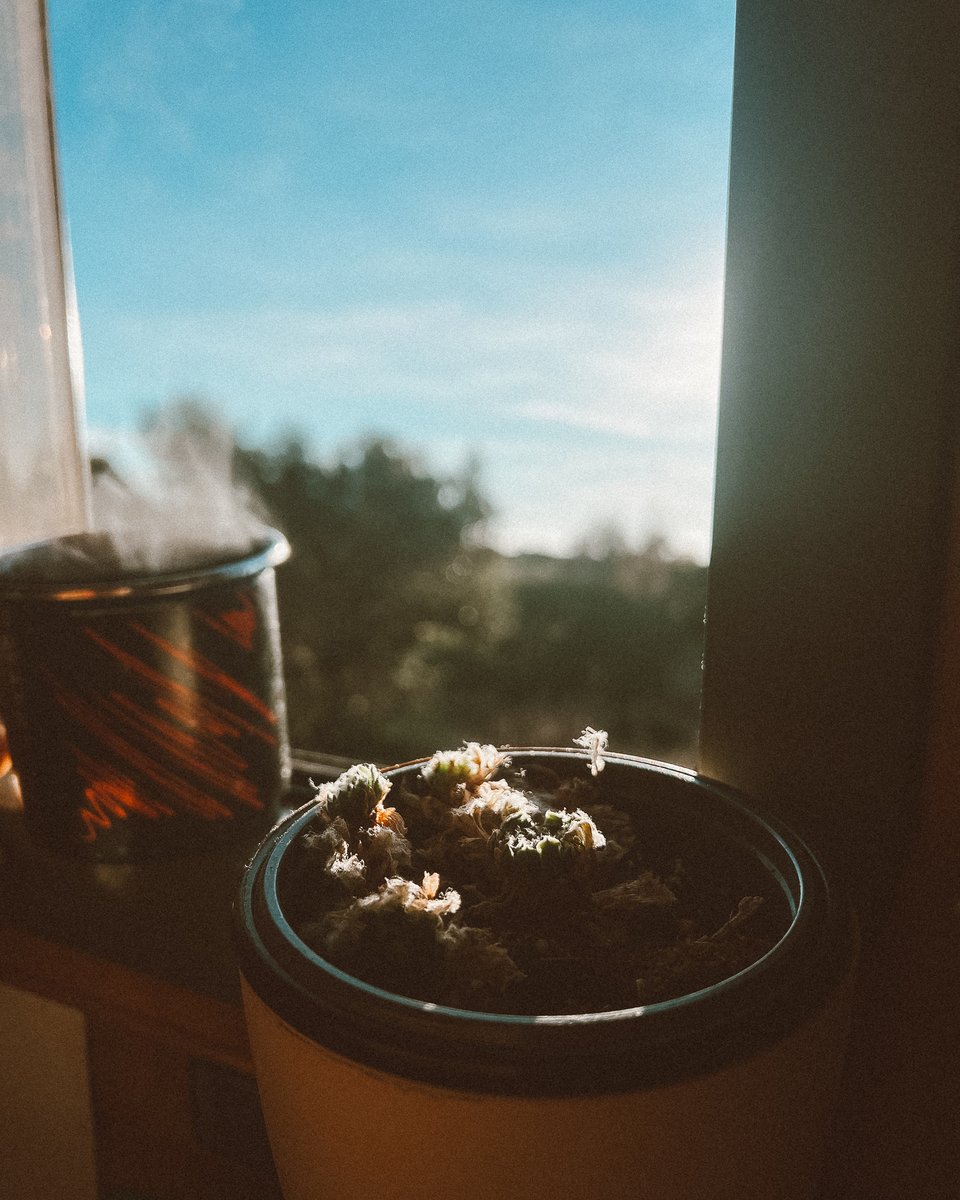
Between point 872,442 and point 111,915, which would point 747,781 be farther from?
point 111,915

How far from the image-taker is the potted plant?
16.5 inches

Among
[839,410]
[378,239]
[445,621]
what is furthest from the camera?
[445,621]

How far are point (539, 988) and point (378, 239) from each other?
2377mm

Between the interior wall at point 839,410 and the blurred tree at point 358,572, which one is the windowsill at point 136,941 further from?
the blurred tree at point 358,572

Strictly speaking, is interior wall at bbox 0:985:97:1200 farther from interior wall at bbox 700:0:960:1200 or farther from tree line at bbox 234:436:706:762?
tree line at bbox 234:436:706:762

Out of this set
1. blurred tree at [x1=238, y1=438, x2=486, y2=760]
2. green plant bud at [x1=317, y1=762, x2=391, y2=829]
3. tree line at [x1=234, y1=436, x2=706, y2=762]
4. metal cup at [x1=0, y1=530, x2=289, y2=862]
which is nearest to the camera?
green plant bud at [x1=317, y1=762, x2=391, y2=829]

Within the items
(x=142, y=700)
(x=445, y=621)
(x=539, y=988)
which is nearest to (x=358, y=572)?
(x=445, y=621)

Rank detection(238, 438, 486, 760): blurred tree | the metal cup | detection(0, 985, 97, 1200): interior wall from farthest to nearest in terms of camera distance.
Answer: detection(238, 438, 486, 760): blurred tree → detection(0, 985, 97, 1200): interior wall → the metal cup

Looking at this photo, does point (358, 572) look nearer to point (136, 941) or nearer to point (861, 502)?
point (136, 941)

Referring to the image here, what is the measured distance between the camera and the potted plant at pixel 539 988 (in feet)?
1.37

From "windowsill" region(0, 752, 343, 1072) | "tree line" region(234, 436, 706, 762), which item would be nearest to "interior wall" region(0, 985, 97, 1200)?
"windowsill" region(0, 752, 343, 1072)

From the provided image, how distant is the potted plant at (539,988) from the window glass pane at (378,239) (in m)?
0.26

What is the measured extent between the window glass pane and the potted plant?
256 mm

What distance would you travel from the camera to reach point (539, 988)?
21.7 inches
